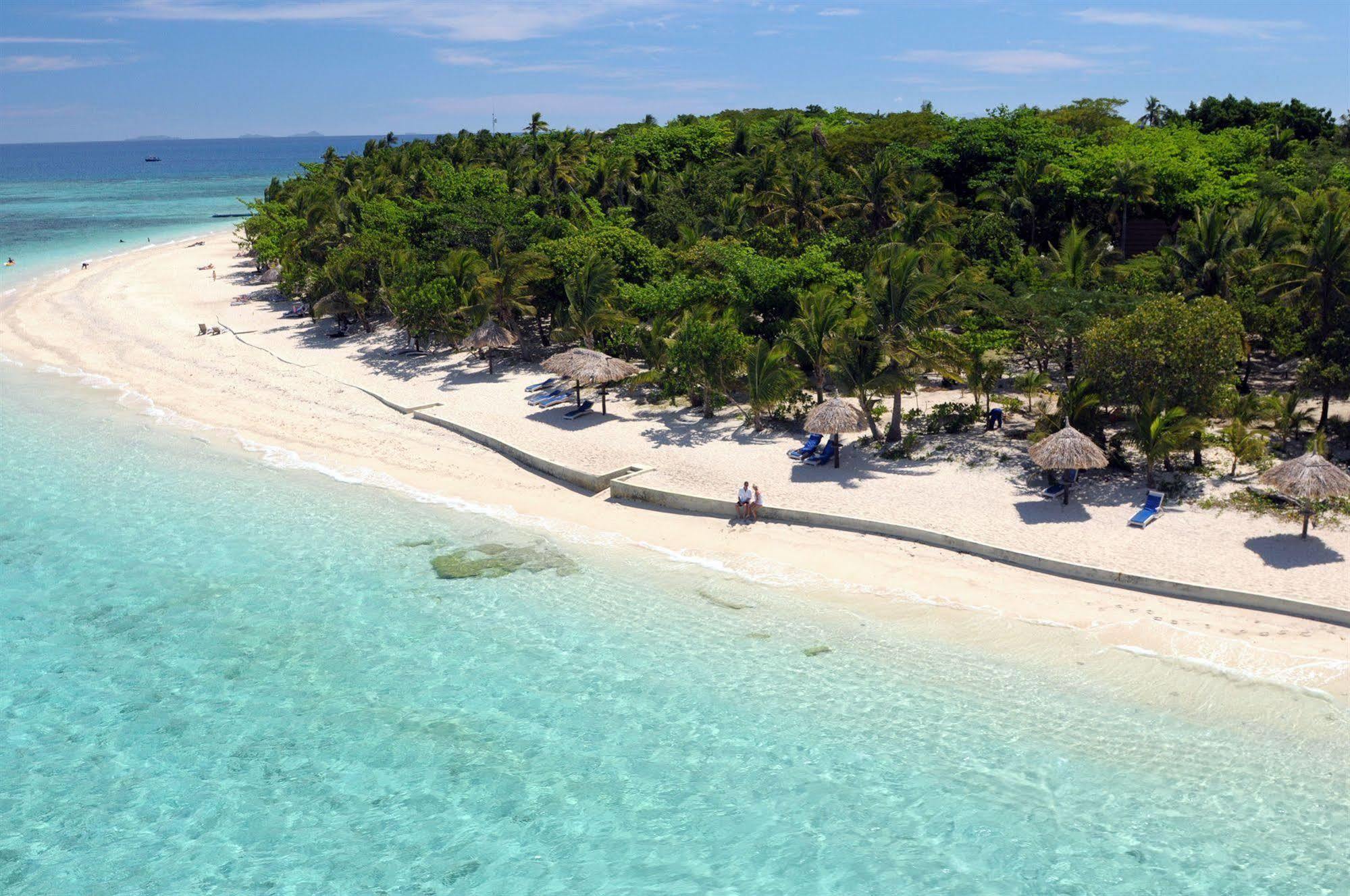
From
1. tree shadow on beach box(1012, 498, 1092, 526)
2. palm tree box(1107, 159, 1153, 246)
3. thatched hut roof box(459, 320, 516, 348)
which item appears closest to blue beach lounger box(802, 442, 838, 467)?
tree shadow on beach box(1012, 498, 1092, 526)

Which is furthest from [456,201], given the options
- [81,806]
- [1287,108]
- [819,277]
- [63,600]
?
[1287,108]

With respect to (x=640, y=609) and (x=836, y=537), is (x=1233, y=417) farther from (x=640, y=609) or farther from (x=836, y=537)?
(x=640, y=609)

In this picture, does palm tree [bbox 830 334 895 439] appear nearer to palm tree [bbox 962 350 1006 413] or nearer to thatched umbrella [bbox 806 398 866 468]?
thatched umbrella [bbox 806 398 866 468]

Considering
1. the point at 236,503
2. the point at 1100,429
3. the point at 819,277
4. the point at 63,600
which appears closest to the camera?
the point at 63,600

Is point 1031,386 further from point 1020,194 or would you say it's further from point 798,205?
point 1020,194

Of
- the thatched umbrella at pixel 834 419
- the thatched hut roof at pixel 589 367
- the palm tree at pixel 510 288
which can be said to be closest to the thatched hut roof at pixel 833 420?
the thatched umbrella at pixel 834 419

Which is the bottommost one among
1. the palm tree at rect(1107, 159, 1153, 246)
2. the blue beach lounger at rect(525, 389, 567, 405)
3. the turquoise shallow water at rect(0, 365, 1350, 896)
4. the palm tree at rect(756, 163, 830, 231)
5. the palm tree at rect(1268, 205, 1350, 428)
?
the turquoise shallow water at rect(0, 365, 1350, 896)

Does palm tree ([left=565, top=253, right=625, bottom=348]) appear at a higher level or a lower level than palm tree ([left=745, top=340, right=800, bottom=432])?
higher

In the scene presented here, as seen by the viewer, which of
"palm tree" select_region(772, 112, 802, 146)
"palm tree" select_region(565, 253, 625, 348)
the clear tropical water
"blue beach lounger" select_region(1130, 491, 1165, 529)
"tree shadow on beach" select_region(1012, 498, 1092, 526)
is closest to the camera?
"blue beach lounger" select_region(1130, 491, 1165, 529)
